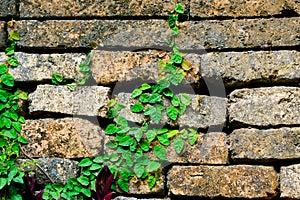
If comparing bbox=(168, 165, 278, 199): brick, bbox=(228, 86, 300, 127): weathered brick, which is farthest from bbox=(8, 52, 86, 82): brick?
bbox=(228, 86, 300, 127): weathered brick

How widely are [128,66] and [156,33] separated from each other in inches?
9.8

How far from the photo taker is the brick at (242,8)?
2.85 m

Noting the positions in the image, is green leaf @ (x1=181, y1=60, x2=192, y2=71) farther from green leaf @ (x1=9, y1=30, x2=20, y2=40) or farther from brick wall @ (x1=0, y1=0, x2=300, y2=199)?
green leaf @ (x1=9, y1=30, x2=20, y2=40)

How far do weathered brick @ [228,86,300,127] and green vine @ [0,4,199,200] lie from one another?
0.88 feet

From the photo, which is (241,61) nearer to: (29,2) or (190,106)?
(190,106)

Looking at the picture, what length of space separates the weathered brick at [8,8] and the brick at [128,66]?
1.88ft

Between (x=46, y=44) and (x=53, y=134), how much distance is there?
535mm

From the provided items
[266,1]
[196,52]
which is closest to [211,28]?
[196,52]

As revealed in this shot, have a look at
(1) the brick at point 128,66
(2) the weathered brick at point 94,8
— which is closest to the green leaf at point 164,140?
(1) the brick at point 128,66

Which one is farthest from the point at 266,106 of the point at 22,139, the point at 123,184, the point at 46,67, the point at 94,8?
the point at 22,139

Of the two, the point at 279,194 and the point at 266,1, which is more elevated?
the point at 266,1

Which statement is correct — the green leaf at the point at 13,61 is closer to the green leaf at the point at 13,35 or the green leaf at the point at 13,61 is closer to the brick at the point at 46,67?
the brick at the point at 46,67

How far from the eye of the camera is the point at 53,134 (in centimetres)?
287

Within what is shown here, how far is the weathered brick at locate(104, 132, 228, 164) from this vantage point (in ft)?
9.11
